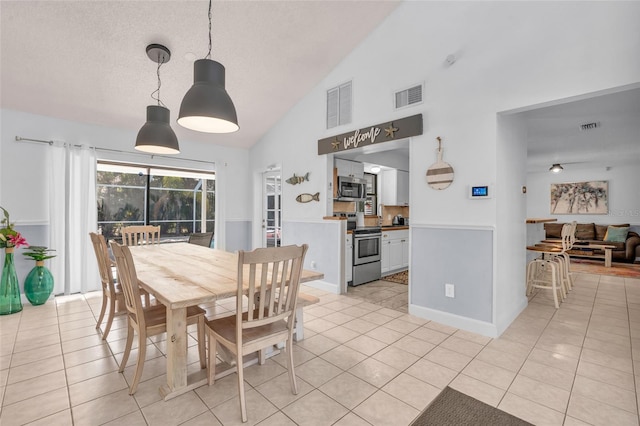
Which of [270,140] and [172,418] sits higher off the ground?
[270,140]

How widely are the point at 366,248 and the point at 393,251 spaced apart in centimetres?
86

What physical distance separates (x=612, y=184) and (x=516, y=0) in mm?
7126

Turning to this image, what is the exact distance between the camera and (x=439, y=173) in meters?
3.16

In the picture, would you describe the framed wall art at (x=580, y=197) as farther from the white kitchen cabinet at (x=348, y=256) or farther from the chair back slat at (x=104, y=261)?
the chair back slat at (x=104, y=261)

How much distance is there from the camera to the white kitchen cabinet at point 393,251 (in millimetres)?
5180

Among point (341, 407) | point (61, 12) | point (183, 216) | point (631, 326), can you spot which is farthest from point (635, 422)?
point (183, 216)


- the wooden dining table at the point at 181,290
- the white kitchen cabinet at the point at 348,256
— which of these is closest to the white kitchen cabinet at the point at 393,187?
the white kitchen cabinet at the point at 348,256

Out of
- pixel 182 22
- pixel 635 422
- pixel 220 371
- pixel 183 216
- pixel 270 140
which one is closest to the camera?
pixel 635 422

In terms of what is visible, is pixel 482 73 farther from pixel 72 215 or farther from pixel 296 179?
pixel 72 215

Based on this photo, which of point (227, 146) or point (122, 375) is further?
point (227, 146)

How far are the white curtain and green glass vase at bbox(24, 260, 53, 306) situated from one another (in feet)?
0.86

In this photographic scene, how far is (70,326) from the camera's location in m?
3.08

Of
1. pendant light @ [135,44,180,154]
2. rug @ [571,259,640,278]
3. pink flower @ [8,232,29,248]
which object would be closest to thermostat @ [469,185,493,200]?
pendant light @ [135,44,180,154]

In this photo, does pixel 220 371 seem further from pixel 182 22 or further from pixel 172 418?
pixel 182 22
